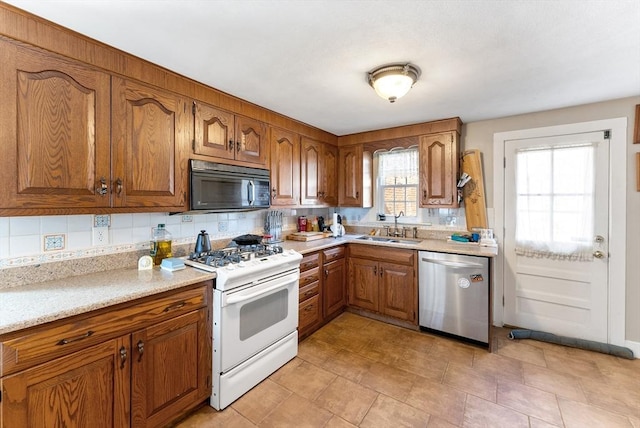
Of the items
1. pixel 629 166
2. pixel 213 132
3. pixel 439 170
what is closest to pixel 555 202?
pixel 629 166

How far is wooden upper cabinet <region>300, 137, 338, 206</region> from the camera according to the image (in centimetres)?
322

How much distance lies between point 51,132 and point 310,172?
227cm

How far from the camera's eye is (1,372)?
1074 millimetres

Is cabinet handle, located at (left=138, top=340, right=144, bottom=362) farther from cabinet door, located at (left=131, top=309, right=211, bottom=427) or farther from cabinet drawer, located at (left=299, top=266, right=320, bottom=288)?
cabinet drawer, located at (left=299, top=266, right=320, bottom=288)

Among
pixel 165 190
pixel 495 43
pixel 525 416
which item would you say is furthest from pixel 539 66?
pixel 165 190

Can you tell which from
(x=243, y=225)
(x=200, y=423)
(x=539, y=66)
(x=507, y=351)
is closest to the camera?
(x=200, y=423)

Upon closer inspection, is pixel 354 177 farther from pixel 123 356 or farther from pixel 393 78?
pixel 123 356

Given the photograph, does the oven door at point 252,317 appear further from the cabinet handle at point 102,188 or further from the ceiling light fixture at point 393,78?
the ceiling light fixture at point 393,78

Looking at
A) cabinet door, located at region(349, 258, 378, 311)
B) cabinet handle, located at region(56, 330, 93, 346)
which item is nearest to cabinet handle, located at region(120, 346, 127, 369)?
cabinet handle, located at region(56, 330, 93, 346)

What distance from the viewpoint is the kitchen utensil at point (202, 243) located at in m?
2.27

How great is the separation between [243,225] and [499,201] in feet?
8.98

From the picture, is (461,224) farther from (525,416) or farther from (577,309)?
(525,416)

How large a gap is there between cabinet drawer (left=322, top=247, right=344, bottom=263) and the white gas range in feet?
1.93

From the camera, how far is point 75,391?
1.27 meters
